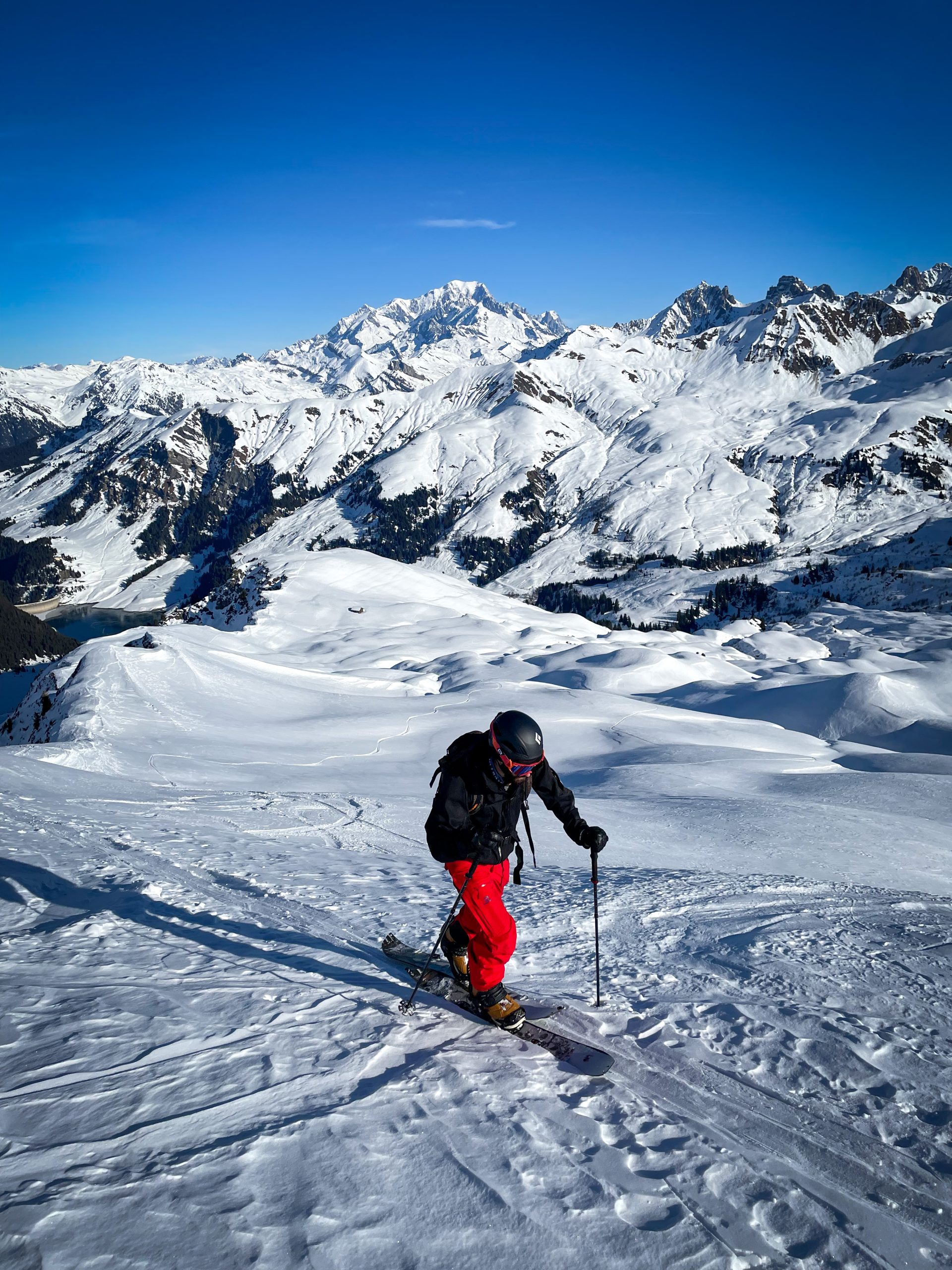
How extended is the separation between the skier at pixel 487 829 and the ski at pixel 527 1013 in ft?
0.48

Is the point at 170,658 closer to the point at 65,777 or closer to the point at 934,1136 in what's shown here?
the point at 65,777

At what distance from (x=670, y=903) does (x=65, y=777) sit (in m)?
13.9

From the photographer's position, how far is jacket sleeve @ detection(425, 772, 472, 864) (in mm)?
5730

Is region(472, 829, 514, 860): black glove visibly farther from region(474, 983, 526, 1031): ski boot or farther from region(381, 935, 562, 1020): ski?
region(381, 935, 562, 1020): ski

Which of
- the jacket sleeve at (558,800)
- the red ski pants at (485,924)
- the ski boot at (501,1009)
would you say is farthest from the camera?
the jacket sleeve at (558,800)

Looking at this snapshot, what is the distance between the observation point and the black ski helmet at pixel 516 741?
5.69 metres

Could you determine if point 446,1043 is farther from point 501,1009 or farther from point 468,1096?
point 468,1096

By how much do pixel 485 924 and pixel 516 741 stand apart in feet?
5.64

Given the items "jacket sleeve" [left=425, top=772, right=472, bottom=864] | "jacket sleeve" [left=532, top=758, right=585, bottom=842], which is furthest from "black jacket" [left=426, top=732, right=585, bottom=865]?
"jacket sleeve" [left=532, top=758, right=585, bottom=842]

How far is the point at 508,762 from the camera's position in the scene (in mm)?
5730

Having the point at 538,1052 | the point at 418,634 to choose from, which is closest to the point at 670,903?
the point at 538,1052

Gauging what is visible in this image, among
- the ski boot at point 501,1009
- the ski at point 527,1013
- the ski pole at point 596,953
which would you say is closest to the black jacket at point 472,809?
the ski pole at point 596,953

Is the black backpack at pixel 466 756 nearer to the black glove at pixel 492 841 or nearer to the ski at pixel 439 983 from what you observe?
the black glove at pixel 492 841

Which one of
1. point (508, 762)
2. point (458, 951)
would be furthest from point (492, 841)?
point (458, 951)
